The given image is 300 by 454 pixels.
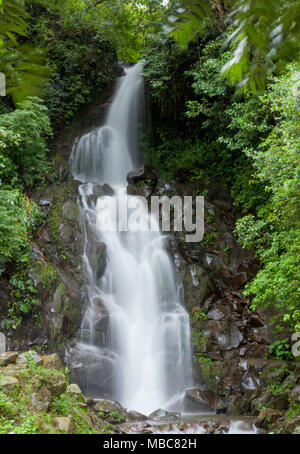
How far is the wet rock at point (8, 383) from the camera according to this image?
379 centimetres

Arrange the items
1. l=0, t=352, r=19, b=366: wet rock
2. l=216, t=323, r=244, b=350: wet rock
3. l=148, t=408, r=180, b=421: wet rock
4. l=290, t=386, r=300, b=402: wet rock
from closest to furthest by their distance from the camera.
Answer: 1. l=0, t=352, r=19, b=366: wet rock
2. l=290, t=386, r=300, b=402: wet rock
3. l=148, t=408, r=180, b=421: wet rock
4. l=216, t=323, r=244, b=350: wet rock

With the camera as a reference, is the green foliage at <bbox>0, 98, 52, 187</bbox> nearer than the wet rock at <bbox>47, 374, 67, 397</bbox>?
No

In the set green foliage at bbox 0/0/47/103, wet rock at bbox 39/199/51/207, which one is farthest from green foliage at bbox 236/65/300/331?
wet rock at bbox 39/199/51/207

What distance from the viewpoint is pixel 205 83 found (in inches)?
360

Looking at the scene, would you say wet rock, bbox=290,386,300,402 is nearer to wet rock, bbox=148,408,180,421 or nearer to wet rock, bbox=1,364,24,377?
wet rock, bbox=148,408,180,421

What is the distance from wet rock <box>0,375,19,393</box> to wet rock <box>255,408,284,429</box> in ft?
11.2

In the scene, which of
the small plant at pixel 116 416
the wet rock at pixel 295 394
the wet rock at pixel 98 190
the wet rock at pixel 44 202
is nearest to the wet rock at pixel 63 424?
the small plant at pixel 116 416

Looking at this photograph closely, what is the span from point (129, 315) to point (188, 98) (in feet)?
25.0

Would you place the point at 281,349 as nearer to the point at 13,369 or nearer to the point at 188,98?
the point at 13,369

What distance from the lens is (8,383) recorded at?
3.85 m

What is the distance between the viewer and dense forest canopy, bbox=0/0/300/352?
3.99ft

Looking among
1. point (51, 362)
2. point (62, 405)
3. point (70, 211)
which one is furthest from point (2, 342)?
point (70, 211)

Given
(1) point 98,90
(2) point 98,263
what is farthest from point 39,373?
(1) point 98,90
